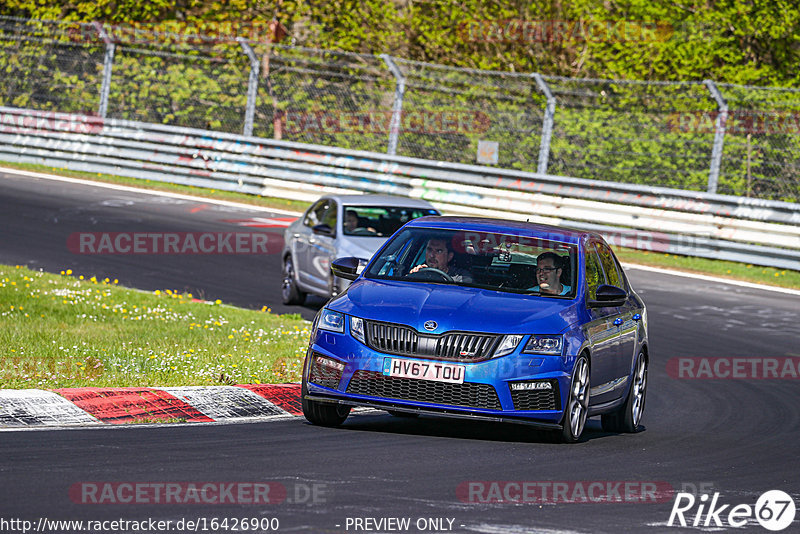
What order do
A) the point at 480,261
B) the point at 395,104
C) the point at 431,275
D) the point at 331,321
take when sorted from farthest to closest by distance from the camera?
the point at 395,104
the point at 480,261
the point at 431,275
the point at 331,321

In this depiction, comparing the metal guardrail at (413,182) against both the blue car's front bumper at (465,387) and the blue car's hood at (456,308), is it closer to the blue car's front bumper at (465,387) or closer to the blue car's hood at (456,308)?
the blue car's hood at (456,308)

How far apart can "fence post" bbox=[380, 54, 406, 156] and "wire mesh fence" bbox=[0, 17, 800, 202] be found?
3 cm

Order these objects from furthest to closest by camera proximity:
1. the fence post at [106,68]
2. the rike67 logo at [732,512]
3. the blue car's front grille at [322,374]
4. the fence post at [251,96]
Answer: the fence post at [106,68] < the fence post at [251,96] < the blue car's front grille at [322,374] < the rike67 logo at [732,512]

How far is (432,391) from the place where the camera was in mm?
9086

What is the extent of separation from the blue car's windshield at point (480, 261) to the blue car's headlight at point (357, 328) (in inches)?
32.5

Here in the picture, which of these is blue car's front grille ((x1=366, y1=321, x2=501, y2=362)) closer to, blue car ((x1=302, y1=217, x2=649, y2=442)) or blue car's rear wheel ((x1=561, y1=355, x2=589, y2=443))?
blue car ((x1=302, y1=217, x2=649, y2=442))

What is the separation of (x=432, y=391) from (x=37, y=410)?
96.8 inches

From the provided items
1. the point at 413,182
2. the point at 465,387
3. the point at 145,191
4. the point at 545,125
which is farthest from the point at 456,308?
the point at 145,191

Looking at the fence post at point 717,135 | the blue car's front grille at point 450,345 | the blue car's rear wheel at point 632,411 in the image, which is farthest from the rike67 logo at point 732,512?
the fence post at point 717,135

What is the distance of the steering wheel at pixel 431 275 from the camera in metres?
10.1

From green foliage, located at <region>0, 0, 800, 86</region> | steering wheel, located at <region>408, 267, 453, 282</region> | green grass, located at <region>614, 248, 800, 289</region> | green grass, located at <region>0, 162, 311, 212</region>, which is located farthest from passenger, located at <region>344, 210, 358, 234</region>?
green foliage, located at <region>0, 0, 800, 86</region>

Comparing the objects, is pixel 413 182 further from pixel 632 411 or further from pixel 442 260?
pixel 442 260

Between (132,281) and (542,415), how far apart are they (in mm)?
10035

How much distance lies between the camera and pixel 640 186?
2417 cm
